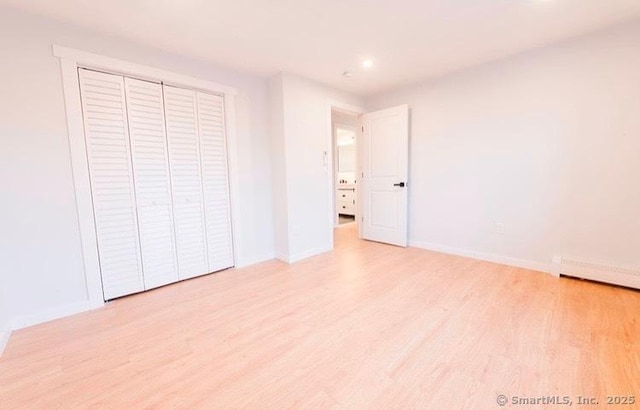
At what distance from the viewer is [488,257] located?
3.20m

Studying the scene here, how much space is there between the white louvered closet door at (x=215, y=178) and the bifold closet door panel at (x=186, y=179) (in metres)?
0.06

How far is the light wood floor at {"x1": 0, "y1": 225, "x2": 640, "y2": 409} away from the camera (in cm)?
133

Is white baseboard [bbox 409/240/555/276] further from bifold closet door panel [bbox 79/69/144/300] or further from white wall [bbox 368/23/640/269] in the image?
bifold closet door panel [bbox 79/69/144/300]

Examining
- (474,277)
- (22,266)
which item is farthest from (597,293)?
(22,266)

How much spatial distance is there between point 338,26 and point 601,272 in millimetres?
3297

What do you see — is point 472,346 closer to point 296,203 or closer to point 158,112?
point 296,203

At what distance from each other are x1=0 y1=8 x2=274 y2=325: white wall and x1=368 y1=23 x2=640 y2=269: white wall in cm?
359

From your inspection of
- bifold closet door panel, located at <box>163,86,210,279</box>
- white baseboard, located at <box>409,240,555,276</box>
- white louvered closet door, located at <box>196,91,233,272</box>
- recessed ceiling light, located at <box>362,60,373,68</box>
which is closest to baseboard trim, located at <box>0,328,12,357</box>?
bifold closet door panel, located at <box>163,86,210,279</box>

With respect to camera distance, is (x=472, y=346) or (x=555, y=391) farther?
(x=472, y=346)

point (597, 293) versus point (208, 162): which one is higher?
point (208, 162)

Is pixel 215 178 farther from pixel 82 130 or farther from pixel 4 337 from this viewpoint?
pixel 4 337

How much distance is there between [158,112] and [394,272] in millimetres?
2922

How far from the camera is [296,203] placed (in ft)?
11.0

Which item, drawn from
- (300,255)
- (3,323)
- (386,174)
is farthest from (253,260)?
(386,174)
